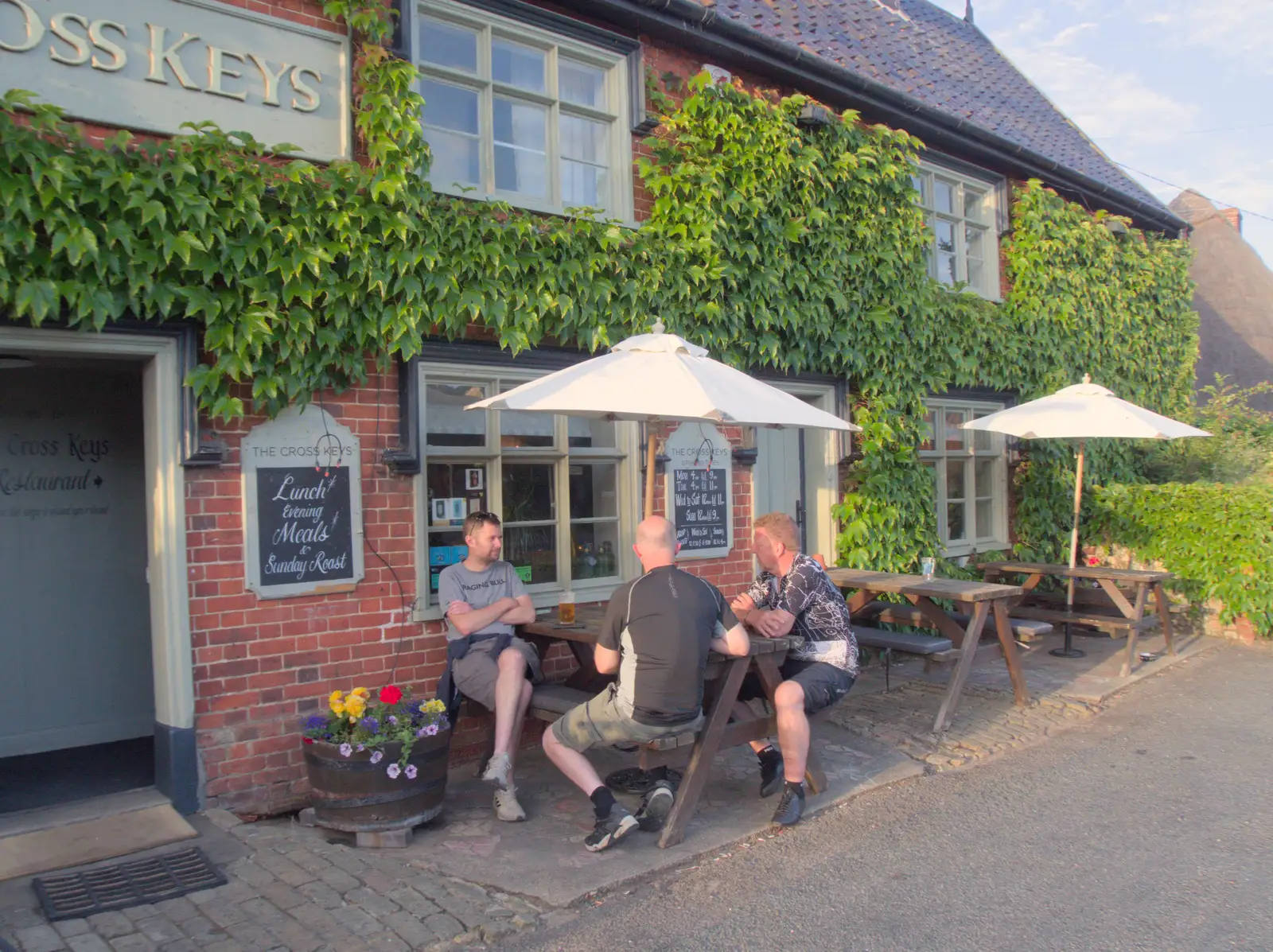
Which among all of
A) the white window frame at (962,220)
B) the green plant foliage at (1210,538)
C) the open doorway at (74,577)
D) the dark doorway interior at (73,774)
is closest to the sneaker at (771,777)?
the dark doorway interior at (73,774)

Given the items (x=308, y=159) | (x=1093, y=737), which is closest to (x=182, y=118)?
(x=308, y=159)

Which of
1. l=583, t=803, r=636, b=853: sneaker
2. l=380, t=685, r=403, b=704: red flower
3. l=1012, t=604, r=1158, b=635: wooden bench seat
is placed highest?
l=380, t=685, r=403, b=704: red flower

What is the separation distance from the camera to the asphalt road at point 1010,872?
3736 mm

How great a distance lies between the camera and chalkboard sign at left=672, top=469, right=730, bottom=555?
7172 mm

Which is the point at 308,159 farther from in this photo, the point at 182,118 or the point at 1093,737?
the point at 1093,737

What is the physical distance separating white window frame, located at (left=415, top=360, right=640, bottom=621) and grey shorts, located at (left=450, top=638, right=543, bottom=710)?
1.96 ft

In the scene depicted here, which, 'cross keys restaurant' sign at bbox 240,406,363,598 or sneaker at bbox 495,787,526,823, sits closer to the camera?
sneaker at bbox 495,787,526,823

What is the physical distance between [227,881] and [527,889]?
1271mm

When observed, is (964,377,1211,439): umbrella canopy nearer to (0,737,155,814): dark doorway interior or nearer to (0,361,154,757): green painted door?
(0,361,154,757): green painted door

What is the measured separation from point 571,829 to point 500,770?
45cm

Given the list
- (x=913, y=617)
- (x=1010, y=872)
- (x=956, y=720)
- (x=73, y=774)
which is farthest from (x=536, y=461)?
(x=1010, y=872)

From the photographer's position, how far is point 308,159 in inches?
214

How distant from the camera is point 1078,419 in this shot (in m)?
8.55

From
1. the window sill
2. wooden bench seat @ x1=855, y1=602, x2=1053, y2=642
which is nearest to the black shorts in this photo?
wooden bench seat @ x1=855, y1=602, x2=1053, y2=642
